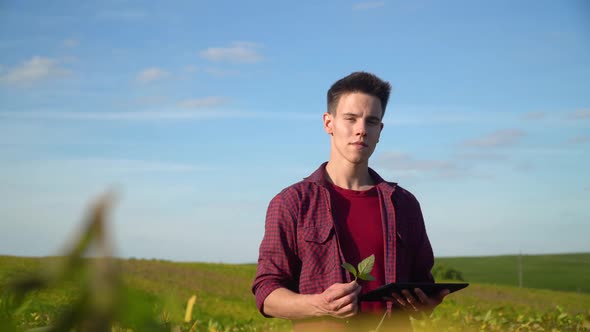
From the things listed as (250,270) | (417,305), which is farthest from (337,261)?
(250,270)

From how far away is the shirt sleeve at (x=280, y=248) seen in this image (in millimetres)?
4324

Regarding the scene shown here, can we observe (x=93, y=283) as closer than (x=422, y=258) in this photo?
Yes

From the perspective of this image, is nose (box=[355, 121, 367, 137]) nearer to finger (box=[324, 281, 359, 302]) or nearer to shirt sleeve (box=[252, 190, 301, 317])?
shirt sleeve (box=[252, 190, 301, 317])

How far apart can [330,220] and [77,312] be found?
13.3 ft

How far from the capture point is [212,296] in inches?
656

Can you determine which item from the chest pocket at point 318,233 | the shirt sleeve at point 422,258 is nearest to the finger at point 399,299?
the chest pocket at point 318,233

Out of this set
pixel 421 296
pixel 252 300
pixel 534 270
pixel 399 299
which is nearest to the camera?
pixel 399 299

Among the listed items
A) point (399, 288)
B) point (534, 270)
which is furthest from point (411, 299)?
point (534, 270)

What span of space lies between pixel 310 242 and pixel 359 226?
0.39 meters

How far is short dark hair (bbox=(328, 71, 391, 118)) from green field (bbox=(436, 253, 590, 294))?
32246mm

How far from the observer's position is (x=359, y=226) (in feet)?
14.9

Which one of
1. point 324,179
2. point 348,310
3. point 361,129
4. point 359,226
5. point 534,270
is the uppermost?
point 361,129

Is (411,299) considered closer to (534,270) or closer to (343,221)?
(343,221)

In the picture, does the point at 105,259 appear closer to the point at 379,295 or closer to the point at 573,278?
the point at 379,295
